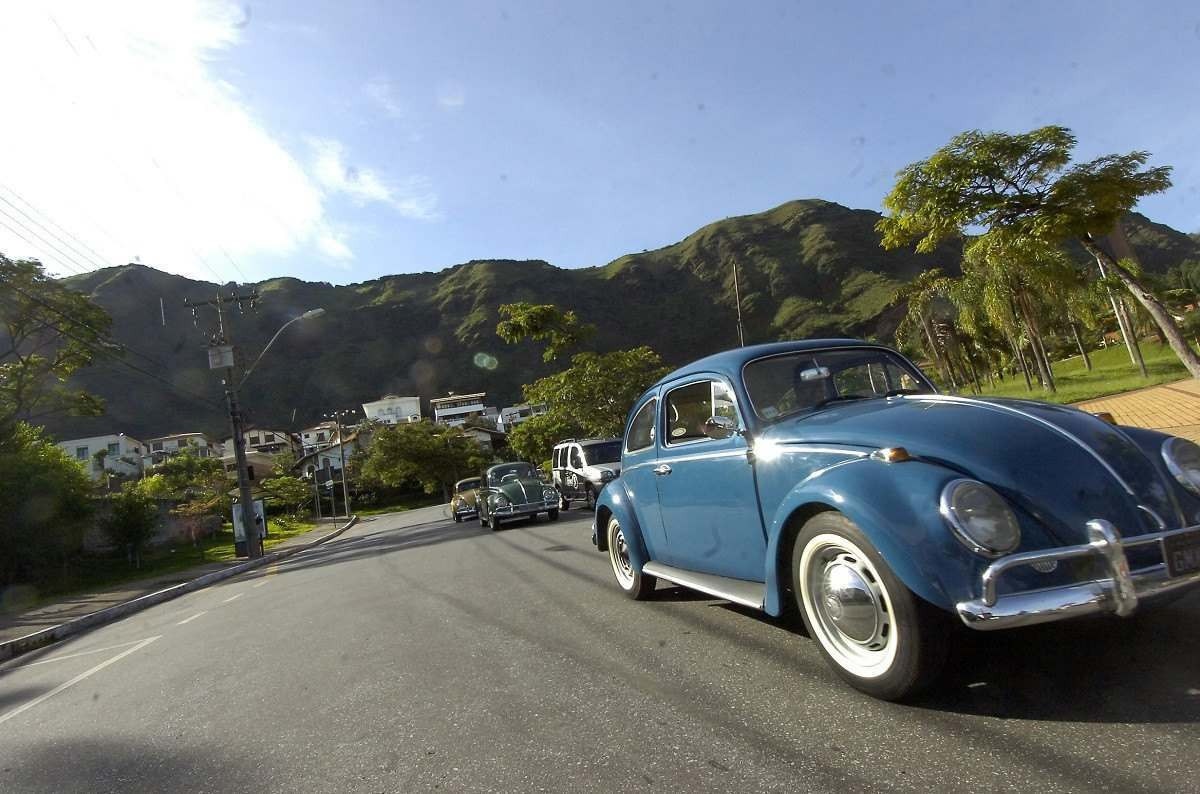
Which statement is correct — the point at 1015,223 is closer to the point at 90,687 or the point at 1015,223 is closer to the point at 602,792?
the point at 602,792

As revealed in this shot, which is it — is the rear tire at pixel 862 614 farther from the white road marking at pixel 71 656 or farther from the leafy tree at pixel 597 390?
the leafy tree at pixel 597 390

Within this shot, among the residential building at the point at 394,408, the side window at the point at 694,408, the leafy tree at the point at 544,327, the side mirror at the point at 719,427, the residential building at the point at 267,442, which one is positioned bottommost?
the side mirror at the point at 719,427

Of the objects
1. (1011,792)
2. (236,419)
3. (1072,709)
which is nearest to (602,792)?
(1011,792)

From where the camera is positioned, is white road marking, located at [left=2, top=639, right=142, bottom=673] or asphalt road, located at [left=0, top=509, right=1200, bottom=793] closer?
asphalt road, located at [left=0, top=509, right=1200, bottom=793]

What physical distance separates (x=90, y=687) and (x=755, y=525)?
5664 millimetres

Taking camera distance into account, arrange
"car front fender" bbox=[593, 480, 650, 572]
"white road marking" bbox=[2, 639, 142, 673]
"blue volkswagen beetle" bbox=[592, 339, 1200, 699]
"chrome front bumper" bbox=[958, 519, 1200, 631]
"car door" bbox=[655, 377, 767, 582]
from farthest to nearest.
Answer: "white road marking" bbox=[2, 639, 142, 673] < "car front fender" bbox=[593, 480, 650, 572] < "car door" bbox=[655, 377, 767, 582] < "blue volkswagen beetle" bbox=[592, 339, 1200, 699] < "chrome front bumper" bbox=[958, 519, 1200, 631]

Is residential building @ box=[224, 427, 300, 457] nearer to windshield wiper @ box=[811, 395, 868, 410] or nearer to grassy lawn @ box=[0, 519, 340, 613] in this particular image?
grassy lawn @ box=[0, 519, 340, 613]

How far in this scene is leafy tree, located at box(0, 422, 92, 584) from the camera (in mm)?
17156

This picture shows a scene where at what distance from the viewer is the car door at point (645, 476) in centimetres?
511

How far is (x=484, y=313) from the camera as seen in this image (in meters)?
155

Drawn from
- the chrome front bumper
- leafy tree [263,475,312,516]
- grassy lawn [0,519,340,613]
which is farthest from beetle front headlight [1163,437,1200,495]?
leafy tree [263,475,312,516]

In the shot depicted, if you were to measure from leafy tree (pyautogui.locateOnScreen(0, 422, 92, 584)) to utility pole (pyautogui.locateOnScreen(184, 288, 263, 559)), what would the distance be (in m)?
3.83

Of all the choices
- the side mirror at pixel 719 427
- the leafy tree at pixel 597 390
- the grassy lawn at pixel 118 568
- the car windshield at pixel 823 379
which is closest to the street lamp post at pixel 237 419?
the grassy lawn at pixel 118 568

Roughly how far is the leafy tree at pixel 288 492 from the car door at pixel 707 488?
5362 cm
